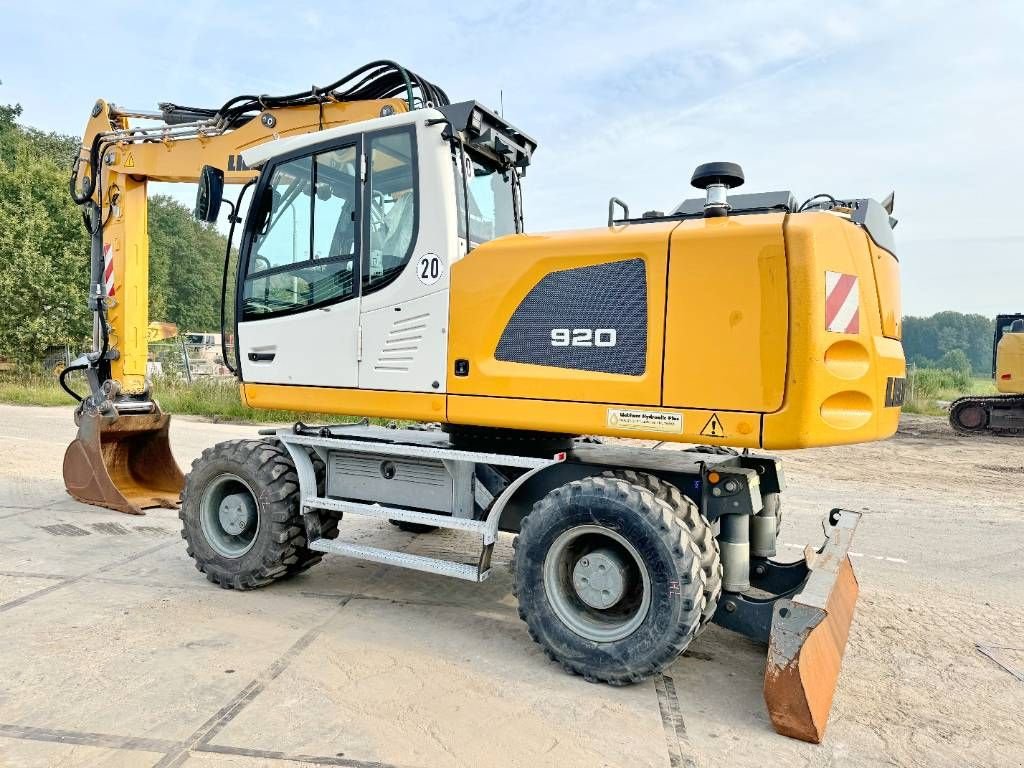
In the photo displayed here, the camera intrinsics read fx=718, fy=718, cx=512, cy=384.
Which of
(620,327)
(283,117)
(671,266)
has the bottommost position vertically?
(620,327)

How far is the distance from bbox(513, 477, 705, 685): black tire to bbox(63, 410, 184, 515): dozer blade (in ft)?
15.3

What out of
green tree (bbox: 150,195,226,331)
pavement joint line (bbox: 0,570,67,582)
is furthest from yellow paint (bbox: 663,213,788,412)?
green tree (bbox: 150,195,226,331)

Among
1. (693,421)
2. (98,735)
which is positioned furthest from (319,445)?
(693,421)

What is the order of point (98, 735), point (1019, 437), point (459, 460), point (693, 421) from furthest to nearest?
point (1019, 437), point (459, 460), point (693, 421), point (98, 735)

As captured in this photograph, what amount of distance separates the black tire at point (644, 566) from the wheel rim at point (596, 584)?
0.03 meters

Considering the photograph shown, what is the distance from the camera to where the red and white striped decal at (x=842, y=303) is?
3.34 meters

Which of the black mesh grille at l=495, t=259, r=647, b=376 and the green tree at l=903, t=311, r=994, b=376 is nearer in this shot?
the black mesh grille at l=495, t=259, r=647, b=376

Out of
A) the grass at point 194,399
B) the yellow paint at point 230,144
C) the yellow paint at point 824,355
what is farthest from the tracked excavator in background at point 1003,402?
the yellow paint at point 230,144

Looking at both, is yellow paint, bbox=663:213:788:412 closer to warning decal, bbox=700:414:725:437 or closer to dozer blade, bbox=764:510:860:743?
warning decal, bbox=700:414:725:437

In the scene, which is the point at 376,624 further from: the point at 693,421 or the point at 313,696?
the point at 693,421

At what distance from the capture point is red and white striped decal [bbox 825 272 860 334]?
3.34m

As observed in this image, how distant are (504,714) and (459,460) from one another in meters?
1.49

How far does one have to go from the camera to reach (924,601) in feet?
16.0

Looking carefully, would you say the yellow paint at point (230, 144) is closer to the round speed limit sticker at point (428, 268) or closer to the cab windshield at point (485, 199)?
the cab windshield at point (485, 199)
